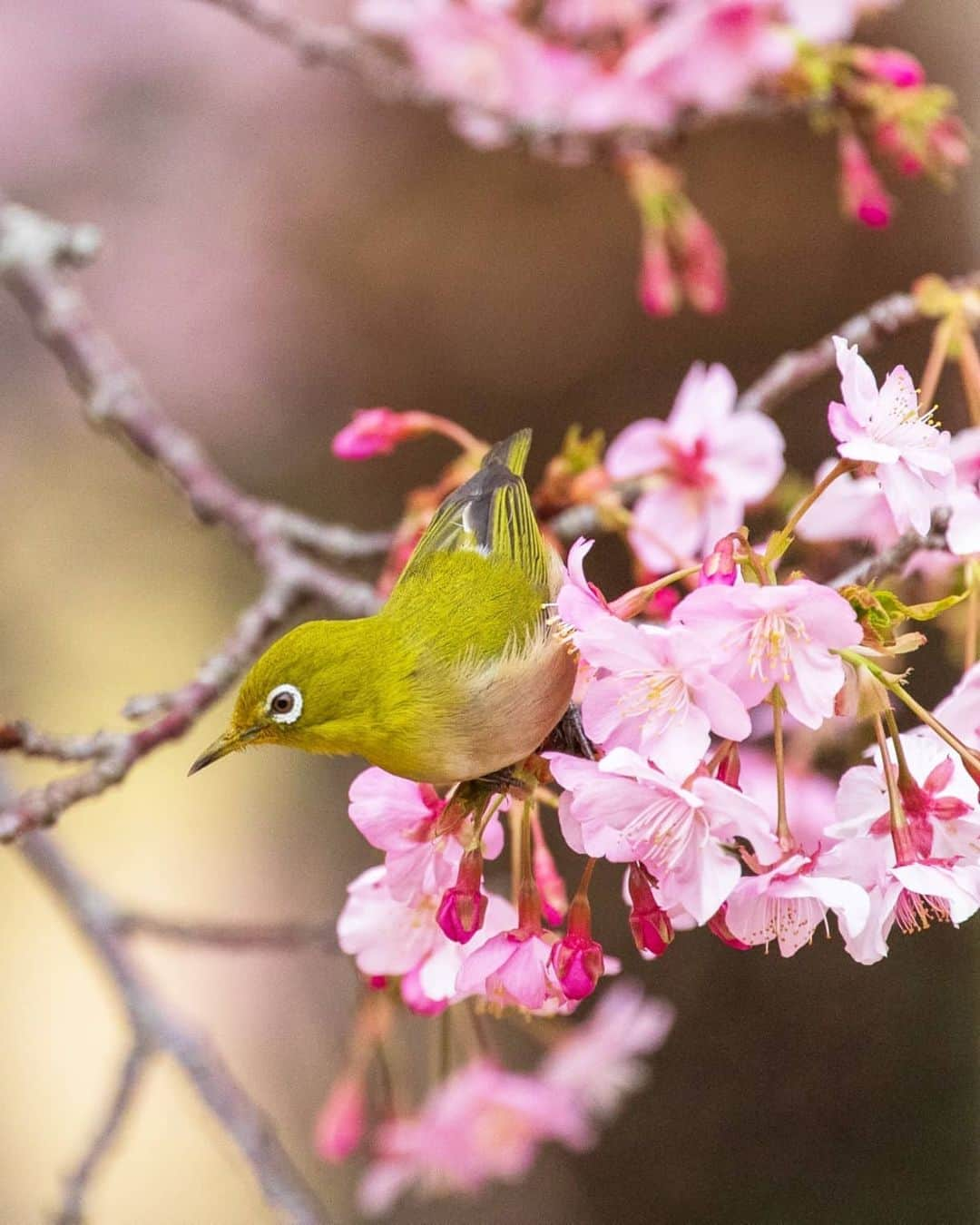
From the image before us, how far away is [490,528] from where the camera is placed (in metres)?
0.88

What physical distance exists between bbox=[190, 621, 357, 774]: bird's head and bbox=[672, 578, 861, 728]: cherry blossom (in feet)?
0.71

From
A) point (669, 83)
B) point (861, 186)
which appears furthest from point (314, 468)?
point (861, 186)

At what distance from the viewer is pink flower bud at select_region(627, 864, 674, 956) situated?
696 millimetres

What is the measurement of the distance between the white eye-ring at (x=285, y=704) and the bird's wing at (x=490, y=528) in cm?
16

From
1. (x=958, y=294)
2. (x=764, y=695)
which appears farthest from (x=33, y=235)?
(x=764, y=695)

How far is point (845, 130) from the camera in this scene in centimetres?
146

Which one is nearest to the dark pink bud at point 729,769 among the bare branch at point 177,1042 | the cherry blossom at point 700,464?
the cherry blossom at point 700,464

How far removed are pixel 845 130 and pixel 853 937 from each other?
3.61ft

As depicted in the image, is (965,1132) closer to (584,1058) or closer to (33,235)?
(584,1058)

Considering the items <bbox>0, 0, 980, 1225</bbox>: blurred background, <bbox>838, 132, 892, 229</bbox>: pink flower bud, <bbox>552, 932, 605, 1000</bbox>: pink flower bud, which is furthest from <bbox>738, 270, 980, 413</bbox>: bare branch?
<bbox>0, 0, 980, 1225</bbox>: blurred background

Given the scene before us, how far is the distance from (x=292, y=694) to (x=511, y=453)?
0.39m

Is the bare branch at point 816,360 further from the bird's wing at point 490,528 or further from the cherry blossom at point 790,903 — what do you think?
the cherry blossom at point 790,903

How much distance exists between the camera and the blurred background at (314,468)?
2.74 metres

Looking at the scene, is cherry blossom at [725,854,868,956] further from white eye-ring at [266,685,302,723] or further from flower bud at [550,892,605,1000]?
white eye-ring at [266,685,302,723]
